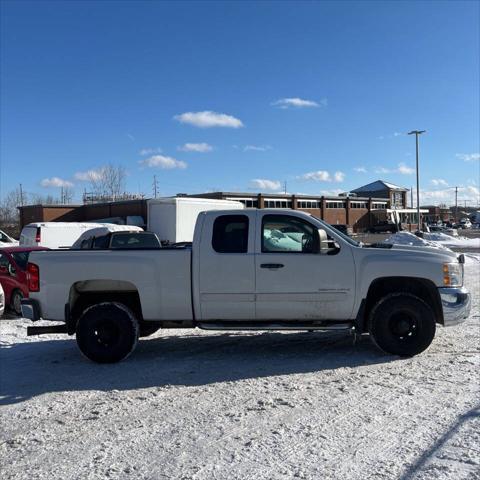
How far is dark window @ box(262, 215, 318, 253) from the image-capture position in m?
6.95

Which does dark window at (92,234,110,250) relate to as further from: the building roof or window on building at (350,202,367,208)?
the building roof

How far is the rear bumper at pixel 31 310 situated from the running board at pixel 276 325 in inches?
83.0

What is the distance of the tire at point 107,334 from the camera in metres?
6.88

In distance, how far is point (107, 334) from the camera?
6.94 meters

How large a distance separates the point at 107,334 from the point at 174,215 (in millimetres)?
22740

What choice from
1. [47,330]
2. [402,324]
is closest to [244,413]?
[402,324]

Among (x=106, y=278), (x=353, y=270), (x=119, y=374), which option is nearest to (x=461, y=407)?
(x=353, y=270)

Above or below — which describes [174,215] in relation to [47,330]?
above

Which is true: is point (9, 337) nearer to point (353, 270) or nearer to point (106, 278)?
point (106, 278)

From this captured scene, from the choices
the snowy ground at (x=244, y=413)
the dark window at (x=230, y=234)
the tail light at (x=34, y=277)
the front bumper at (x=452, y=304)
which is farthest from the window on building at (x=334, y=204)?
the tail light at (x=34, y=277)

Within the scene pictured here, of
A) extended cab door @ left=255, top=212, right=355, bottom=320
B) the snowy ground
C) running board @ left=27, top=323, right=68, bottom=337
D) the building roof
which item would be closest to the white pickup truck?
extended cab door @ left=255, top=212, right=355, bottom=320

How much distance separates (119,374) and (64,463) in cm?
238

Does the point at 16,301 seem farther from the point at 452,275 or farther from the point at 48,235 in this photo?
the point at 48,235

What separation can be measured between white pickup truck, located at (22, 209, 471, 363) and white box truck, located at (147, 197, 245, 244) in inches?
869
